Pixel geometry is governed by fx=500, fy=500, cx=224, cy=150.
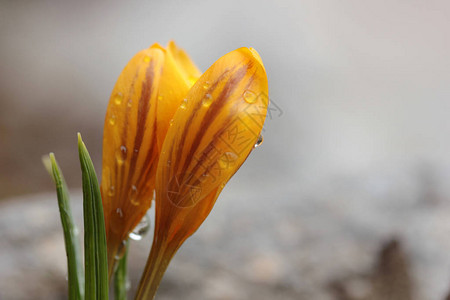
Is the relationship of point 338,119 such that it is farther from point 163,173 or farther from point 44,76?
point 163,173

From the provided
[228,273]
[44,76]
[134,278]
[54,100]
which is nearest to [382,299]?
[228,273]

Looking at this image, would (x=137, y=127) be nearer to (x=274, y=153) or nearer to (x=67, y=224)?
(x=67, y=224)

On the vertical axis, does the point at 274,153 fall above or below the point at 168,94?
above

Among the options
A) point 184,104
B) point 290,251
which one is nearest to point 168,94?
point 184,104

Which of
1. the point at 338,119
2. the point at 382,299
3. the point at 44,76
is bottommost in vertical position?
the point at 382,299

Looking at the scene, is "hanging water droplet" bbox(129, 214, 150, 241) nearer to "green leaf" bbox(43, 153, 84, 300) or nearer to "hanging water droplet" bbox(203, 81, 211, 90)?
"green leaf" bbox(43, 153, 84, 300)

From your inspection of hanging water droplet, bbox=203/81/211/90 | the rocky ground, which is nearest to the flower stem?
hanging water droplet, bbox=203/81/211/90
